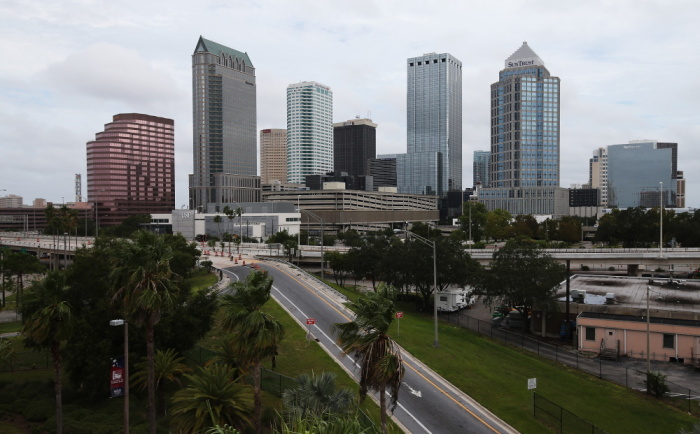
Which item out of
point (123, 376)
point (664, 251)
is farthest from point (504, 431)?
point (664, 251)

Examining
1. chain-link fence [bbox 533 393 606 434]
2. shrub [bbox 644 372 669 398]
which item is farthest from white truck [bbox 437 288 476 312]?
chain-link fence [bbox 533 393 606 434]

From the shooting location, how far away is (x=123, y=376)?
26766 mm

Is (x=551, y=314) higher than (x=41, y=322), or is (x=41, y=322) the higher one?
(x=41, y=322)

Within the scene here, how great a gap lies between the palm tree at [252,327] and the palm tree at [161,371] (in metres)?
6.90

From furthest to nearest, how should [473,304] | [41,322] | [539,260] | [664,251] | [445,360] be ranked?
[664,251] < [473,304] < [539,260] < [445,360] < [41,322]

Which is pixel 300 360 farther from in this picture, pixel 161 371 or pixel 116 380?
pixel 116 380

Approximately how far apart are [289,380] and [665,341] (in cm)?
3607

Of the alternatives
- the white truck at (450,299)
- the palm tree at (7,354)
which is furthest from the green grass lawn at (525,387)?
the palm tree at (7,354)

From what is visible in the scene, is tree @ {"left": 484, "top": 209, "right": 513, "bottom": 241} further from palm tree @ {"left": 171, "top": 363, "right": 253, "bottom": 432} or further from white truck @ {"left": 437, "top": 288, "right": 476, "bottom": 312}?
palm tree @ {"left": 171, "top": 363, "right": 253, "bottom": 432}

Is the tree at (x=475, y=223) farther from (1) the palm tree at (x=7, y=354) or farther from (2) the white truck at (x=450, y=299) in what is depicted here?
(1) the palm tree at (x=7, y=354)

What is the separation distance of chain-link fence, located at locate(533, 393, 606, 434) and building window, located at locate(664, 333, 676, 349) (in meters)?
22.0

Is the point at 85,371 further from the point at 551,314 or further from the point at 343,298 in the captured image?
the point at 551,314

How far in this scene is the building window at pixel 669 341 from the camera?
1826 inches

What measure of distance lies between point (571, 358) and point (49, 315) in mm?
41876
